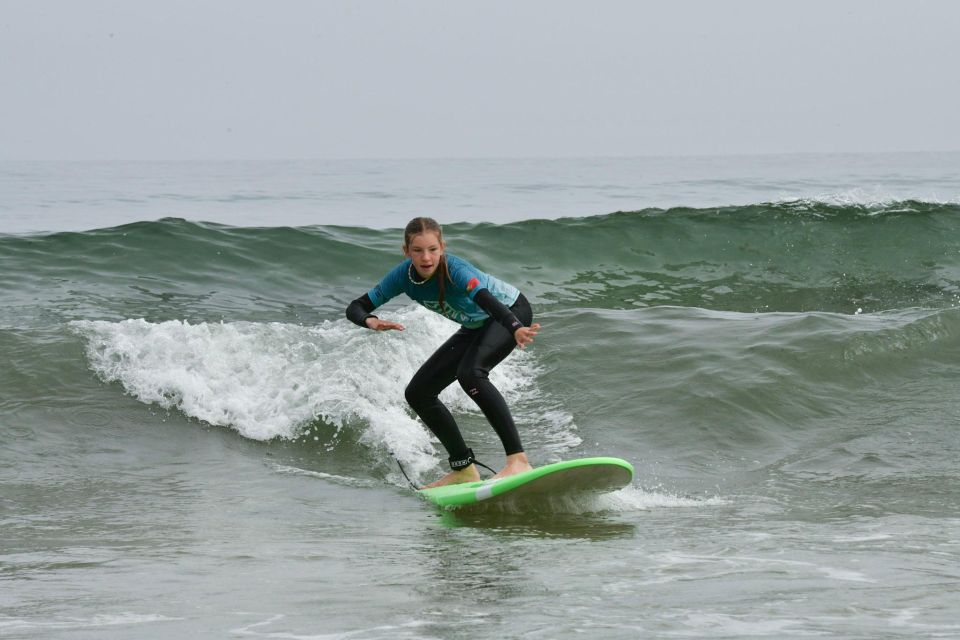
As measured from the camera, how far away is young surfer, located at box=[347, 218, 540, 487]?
6.11m

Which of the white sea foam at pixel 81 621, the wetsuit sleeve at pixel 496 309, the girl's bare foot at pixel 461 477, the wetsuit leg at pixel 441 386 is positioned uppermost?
the wetsuit sleeve at pixel 496 309

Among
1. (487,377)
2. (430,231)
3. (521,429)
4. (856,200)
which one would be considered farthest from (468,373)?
(856,200)

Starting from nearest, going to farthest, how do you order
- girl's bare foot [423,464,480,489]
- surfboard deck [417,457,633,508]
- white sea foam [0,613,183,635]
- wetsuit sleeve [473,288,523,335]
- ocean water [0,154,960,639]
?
1. white sea foam [0,613,183,635]
2. ocean water [0,154,960,639]
3. surfboard deck [417,457,633,508]
4. wetsuit sleeve [473,288,523,335]
5. girl's bare foot [423,464,480,489]

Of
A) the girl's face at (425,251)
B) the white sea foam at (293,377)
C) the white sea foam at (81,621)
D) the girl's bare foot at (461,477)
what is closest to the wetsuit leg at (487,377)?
the girl's bare foot at (461,477)

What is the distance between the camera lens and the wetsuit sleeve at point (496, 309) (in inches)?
233

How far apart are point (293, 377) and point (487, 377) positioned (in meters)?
2.98

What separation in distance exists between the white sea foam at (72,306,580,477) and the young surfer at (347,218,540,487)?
0.88m

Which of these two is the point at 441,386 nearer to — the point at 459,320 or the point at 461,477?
the point at 459,320

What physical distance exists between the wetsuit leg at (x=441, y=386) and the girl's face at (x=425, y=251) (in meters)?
0.62

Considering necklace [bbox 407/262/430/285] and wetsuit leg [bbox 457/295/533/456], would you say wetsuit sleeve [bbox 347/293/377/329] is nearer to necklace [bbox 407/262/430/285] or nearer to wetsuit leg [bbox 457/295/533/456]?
necklace [bbox 407/262/430/285]

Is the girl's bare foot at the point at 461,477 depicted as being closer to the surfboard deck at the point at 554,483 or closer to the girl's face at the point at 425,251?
the surfboard deck at the point at 554,483

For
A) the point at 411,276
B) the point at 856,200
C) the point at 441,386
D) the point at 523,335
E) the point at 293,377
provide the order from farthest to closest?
the point at 856,200 → the point at 293,377 → the point at 441,386 → the point at 411,276 → the point at 523,335

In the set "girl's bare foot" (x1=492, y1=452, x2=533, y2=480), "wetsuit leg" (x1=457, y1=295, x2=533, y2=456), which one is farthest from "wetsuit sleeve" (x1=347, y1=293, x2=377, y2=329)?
"girl's bare foot" (x1=492, y1=452, x2=533, y2=480)

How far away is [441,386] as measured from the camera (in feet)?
21.8
